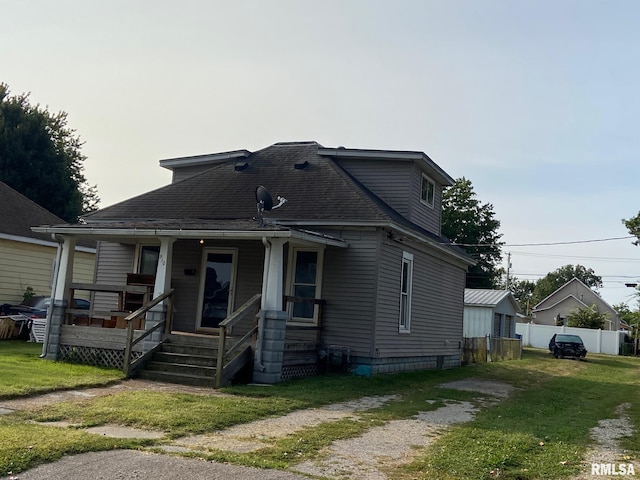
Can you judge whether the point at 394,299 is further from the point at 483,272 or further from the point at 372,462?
the point at 483,272

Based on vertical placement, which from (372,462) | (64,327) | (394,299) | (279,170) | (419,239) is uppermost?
(279,170)

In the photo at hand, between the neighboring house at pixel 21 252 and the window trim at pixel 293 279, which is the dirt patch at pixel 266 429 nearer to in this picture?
the window trim at pixel 293 279

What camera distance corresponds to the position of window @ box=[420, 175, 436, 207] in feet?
60.1

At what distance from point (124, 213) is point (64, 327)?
4.06m

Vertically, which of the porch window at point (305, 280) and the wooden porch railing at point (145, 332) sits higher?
the porch window at point (305, 280)

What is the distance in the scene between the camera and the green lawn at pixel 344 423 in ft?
20.6

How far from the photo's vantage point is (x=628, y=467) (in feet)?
22.5

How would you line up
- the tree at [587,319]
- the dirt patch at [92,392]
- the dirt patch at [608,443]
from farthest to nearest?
the tree at [587,319] < the dirt patch at [92,392] < the dirt patch at [608,443]

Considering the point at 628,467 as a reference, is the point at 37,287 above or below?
above

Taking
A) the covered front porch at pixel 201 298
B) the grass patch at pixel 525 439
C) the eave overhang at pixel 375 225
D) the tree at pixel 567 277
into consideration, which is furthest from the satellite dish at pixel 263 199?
the tree at pixel 567 277

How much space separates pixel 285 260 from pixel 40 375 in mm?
5863

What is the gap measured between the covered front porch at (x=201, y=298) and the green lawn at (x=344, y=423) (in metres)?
0.73

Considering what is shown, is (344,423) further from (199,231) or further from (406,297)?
(406,297)

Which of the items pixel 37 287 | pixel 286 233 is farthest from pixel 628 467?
pixel 37 287
